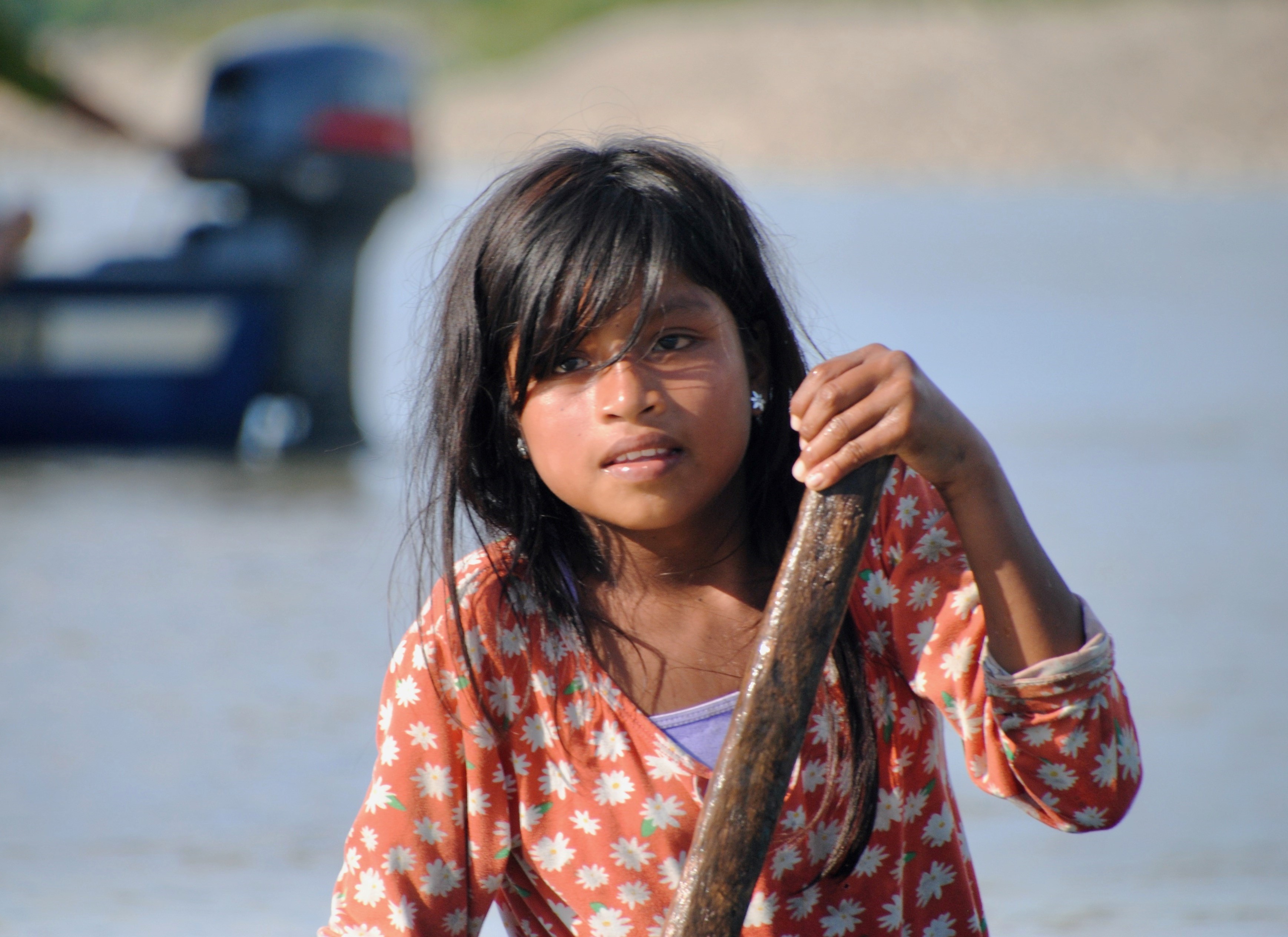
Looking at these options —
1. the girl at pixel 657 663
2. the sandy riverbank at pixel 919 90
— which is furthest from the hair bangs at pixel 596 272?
the sandy riverbank at pixel 919 90

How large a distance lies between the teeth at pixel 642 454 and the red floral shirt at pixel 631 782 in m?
0.17

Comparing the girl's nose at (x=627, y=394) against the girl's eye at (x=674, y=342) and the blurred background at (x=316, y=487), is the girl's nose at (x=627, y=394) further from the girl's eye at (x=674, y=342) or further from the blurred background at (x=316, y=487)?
the blurred background at (x=316, y=487)

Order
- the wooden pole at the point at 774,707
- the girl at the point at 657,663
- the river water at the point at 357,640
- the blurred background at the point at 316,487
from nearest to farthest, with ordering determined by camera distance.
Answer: the wooden pole at the point at 774,707 < the girl at the point at 657,663 < the river water at the point at 357,640 < the blurred background at the point at 316,487

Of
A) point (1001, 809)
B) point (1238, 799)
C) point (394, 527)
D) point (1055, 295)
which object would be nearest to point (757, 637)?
point (1001, 809)

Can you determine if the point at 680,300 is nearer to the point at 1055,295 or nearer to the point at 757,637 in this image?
the point at 757,637

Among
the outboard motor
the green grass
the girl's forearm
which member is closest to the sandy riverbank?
the green grass

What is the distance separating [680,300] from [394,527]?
4.80m

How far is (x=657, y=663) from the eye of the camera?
1.29 m

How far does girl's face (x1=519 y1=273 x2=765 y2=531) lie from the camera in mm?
1222

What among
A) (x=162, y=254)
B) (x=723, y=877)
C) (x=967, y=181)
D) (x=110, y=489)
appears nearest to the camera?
(x=723, y=877)

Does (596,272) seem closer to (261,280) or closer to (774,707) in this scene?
(774,707)

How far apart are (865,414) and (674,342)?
0.21 m

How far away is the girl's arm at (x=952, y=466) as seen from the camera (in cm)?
110

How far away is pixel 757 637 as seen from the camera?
114cm
